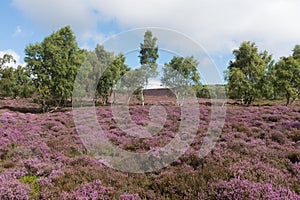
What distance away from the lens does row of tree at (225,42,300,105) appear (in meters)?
29.6

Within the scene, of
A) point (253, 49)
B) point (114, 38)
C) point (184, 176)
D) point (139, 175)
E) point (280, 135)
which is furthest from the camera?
point (253, 49)

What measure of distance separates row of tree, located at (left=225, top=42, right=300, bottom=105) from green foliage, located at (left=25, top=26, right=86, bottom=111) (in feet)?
84.2

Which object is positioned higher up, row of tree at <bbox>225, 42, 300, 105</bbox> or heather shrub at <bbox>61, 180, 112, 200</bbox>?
row of tree at <bbox>225, 42, 300, 105</bbox>

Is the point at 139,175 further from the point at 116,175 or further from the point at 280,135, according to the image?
the point at 280,135

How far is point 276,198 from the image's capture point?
3.85m

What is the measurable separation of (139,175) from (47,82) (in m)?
23.8

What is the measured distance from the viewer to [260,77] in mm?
35000

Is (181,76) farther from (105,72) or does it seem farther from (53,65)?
(105,72)

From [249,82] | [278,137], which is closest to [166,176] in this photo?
[278,137]

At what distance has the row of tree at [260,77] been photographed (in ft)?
97.1

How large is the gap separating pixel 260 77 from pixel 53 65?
32.1 m

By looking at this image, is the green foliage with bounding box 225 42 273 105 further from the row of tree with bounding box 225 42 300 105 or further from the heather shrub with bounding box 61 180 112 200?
the heather shrub with bounding box 61 180 112 200

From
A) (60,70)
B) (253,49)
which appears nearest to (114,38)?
(60,70)

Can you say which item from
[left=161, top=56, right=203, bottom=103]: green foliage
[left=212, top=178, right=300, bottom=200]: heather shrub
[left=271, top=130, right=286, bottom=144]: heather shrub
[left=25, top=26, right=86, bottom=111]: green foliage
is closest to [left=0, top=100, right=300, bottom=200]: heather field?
[left=212, top=178, right=300, bottom=200]: heather shrub
